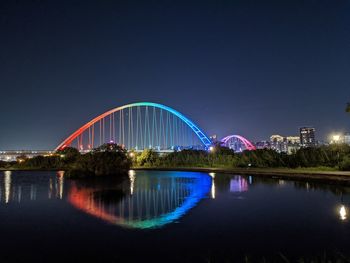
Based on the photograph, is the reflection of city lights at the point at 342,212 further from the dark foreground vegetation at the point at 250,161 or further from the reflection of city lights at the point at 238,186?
the dark foreground vegetation at the point at 250,161

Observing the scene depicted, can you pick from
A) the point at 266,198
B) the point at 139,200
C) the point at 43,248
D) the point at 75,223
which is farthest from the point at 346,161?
the point at 43,248

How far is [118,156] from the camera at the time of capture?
40906 mm

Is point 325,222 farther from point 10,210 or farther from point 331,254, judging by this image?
point 10,210

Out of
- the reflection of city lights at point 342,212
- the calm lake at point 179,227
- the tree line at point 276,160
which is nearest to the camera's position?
the calm lake at point 179,227

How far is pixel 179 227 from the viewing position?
12195 millimetres

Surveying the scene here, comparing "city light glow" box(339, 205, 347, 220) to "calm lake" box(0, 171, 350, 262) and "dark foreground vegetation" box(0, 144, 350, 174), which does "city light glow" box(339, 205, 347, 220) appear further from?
"dark foreground vegetation" box(0, 144, 350, 174)

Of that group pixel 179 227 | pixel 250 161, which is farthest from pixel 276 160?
pixel 179 227

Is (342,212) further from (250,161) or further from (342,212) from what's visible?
(250,161)

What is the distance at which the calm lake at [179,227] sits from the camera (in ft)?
30.2

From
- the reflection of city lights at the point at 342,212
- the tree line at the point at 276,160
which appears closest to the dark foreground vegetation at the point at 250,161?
the tree line at the point at 276,160

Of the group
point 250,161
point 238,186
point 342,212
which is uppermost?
point 250,161

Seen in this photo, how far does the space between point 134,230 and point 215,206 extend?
5.96 metres

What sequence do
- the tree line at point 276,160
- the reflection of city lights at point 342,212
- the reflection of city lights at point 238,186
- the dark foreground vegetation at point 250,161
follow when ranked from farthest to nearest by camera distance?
the dark foreground vegetation at point 250,161 < the tree line at point 276,160 < the reflection of city lights at point 238,186 < the reflection of city lights at point 342,212

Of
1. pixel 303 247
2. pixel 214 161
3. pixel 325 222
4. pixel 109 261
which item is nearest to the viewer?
pixel 109 261
